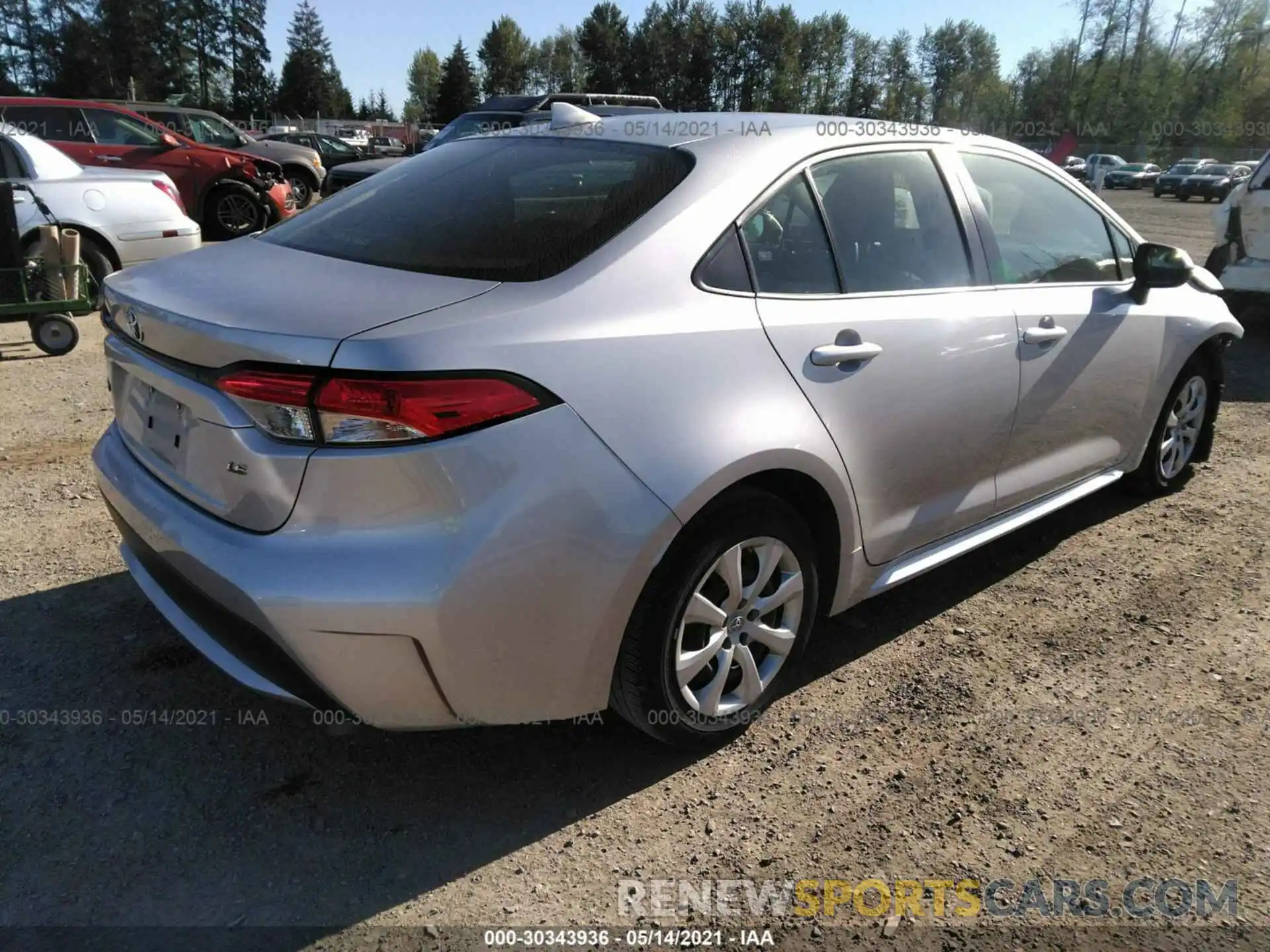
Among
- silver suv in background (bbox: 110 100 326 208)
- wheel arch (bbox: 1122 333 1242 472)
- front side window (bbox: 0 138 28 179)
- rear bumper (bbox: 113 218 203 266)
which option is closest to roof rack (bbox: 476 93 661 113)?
silver suv in background (bbox: 110 100 326 208)

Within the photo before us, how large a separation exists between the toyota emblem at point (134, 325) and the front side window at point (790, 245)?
1.55 meters

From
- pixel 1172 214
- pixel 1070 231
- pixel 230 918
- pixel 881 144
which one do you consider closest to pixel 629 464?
pixel 230 918

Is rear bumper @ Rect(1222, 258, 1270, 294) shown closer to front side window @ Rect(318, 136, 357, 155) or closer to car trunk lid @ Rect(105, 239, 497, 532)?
car trunk lid @ Rect(105, 239, 497, 532)

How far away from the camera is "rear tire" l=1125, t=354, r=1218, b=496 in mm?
4285

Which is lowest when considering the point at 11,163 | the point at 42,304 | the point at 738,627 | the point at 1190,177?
the point at 738,627

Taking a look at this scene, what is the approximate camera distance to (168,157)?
1214cm

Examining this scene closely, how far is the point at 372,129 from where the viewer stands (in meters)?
56.9

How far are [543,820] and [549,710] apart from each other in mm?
361

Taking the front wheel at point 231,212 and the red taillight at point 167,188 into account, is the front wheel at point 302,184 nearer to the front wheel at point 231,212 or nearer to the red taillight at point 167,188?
the front wheel at point 231,212

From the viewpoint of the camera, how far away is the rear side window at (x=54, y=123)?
11281 mm

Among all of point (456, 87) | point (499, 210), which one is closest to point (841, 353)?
point (499, 210)

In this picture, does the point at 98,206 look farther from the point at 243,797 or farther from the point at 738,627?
the point at 738,627

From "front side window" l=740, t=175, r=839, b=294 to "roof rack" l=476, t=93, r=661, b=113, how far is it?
386 inches

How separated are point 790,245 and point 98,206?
7.37 m
